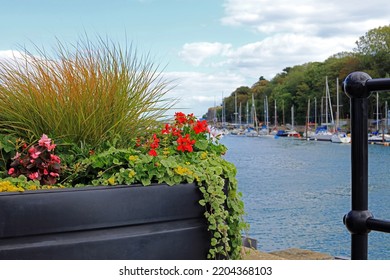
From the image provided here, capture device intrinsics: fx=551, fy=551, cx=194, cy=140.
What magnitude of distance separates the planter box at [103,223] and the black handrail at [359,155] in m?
0.96

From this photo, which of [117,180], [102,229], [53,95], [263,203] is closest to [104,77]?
[53,95]

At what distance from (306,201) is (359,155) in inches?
934

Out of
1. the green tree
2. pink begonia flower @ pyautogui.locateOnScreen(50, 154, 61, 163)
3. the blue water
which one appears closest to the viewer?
pink begonia flower @ pyautogui.locateOnScreen(50, 154, 61, 163)

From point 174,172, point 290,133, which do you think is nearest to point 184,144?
point 174,172

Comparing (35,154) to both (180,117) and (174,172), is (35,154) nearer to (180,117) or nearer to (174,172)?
(174,172)

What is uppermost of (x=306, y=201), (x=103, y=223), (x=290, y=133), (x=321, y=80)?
(x=321, y=80)

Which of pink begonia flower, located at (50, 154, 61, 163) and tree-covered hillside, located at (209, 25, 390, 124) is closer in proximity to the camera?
pink begonia flower, located at (50, 154, 61, 163)

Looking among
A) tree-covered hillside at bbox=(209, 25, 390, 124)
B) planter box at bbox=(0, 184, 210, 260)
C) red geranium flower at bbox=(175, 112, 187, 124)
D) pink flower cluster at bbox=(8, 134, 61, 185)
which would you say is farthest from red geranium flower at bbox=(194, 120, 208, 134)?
tree-covered hillside at bbox=(209, 25, 390, 124)

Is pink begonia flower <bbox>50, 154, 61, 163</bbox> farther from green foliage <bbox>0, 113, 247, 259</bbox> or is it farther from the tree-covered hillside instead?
the tree-covered hillside

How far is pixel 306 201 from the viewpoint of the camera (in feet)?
81.1

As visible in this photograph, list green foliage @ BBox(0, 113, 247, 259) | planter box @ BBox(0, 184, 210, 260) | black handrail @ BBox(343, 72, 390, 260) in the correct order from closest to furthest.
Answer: black handrail @ BBox(343, 72, 390, 260) → planter box @ BBox(0, 184, 210, 260) → green foliage @ BBox(0, 113, 247, 259)

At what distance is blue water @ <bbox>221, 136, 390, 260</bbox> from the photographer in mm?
16250

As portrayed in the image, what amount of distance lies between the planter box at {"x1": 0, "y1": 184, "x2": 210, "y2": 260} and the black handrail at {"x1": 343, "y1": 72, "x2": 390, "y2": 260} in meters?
0.96

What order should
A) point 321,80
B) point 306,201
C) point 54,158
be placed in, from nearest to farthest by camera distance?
point 54,158 < point 306,201 < point 321,80
